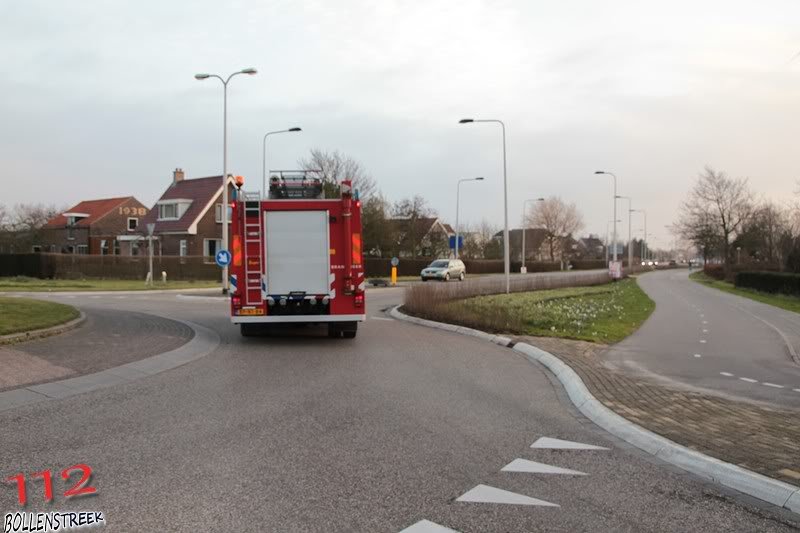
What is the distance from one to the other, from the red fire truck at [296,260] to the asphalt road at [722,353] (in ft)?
17.7

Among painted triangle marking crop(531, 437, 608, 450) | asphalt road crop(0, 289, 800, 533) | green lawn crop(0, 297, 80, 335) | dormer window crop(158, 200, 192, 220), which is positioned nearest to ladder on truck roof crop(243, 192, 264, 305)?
asphalt road crop(0, 289, 800, 533)

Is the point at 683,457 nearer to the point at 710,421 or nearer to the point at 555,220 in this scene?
the point at 710,421

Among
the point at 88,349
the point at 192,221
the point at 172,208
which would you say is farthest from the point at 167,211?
the point at 88,349

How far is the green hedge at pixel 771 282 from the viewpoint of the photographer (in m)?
32.0

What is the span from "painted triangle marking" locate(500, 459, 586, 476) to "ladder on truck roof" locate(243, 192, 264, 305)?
770 centimetres

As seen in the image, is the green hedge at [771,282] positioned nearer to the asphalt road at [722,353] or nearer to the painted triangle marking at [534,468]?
the asphalt road at [722,353]

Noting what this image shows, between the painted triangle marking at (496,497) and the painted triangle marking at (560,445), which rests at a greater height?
the painted triangle marking at (496,497)

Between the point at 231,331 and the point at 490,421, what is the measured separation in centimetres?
894

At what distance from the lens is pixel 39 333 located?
36.7ft

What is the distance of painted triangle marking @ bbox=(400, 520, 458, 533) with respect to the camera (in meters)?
3.86

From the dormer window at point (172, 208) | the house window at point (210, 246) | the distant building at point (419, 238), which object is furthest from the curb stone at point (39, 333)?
the distant building at point (419, 238)

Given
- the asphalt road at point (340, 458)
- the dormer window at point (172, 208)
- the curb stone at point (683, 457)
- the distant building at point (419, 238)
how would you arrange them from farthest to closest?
the distant building at point (419, 238)
the dormer window at point (172, 208)
the curb stone at point (683, 457)
the asphalt road at point (340, 458)

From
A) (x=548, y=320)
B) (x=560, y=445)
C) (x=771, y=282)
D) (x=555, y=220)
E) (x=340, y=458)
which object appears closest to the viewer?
(x=340, y=458)

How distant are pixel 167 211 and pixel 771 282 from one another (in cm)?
4476
